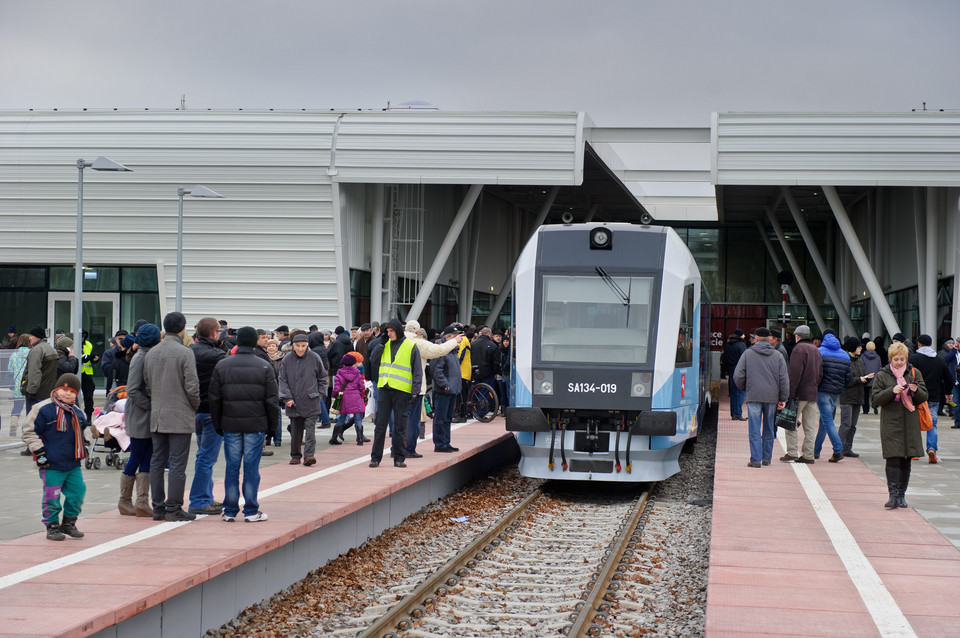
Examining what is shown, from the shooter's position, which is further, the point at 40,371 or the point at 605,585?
the point at 40,371

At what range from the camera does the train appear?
12383mm

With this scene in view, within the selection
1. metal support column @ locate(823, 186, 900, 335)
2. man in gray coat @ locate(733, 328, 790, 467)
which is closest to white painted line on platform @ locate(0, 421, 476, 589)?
man in gray coat @ locate(733, 328, 790, 467)

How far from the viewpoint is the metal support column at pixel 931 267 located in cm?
2623

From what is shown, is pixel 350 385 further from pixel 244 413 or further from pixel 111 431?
pixel 244 413

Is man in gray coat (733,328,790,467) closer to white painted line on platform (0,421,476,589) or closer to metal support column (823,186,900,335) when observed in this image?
white painted line on platform (0,421,476,589)

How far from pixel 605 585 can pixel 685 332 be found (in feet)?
17.8

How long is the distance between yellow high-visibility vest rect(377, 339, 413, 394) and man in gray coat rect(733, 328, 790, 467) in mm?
3894

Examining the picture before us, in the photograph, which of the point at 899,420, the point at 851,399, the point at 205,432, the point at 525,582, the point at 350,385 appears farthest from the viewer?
the point at 350,385

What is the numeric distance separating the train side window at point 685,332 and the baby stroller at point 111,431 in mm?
6199

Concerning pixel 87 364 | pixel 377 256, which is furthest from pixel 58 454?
pixel 377 256

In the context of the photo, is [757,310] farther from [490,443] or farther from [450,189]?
[490,443]

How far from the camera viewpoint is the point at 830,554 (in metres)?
8.25

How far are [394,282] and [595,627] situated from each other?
73.0 feet

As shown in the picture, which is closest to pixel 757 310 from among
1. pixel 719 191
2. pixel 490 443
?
pixel 719 191
